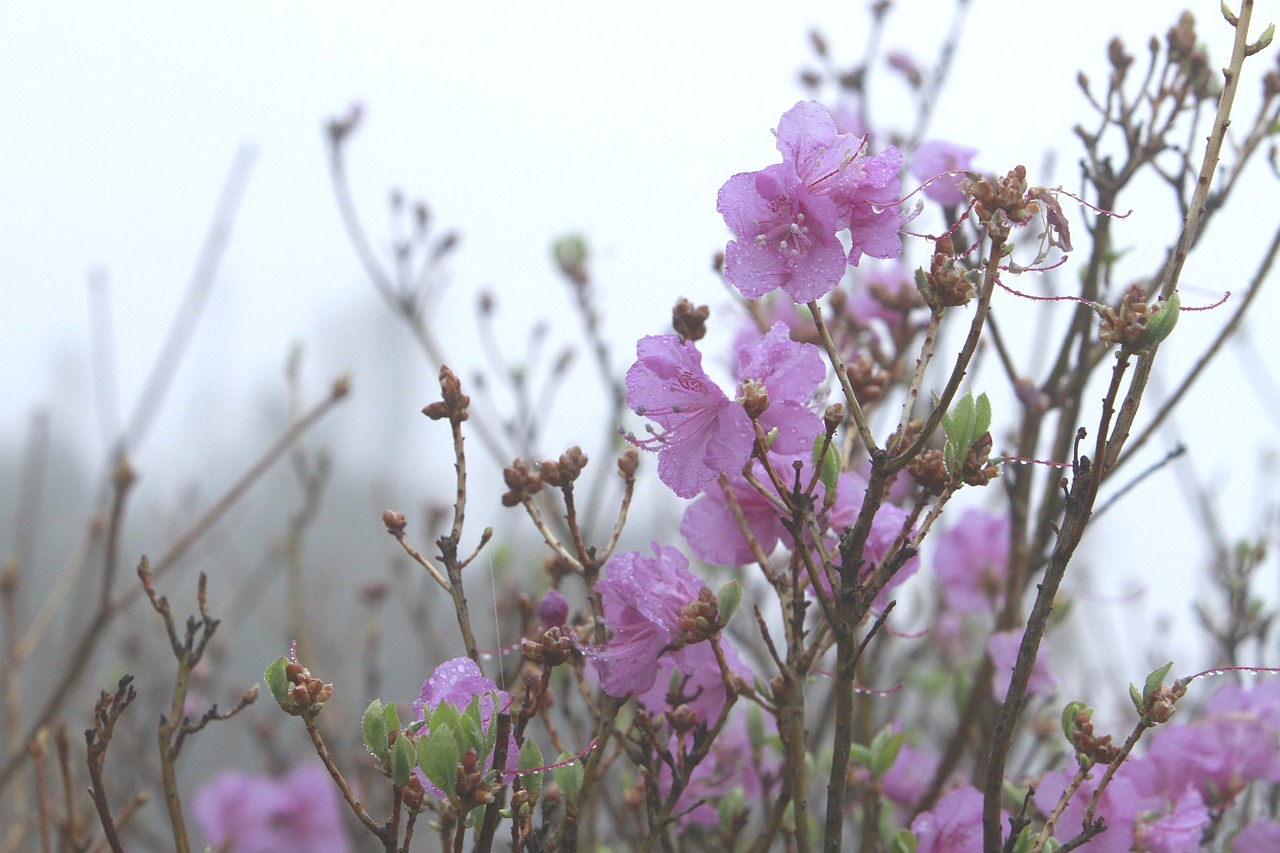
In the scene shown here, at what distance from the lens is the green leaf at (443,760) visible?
0.83 metres

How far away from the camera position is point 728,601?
3.12 ft

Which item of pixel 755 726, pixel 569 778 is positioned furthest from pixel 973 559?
pixel 569 778

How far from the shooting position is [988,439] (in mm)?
877

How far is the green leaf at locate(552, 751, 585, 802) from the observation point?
3.22 ft

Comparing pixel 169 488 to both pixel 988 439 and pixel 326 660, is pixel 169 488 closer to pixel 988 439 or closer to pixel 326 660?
pixel 326 660

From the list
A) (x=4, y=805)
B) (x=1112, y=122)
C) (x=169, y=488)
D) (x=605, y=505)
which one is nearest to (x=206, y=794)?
(x=4, y=805)

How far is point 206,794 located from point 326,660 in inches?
40.9

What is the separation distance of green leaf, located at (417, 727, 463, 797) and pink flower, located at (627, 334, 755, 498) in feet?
0.96

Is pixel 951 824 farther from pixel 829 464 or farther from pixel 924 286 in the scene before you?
pixel 924 286

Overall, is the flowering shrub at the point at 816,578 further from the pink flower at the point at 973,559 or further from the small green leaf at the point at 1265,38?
the pink flower at the point at 973,559

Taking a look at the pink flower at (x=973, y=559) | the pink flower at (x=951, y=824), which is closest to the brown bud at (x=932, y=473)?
the pink flower at (x=951, y=824)

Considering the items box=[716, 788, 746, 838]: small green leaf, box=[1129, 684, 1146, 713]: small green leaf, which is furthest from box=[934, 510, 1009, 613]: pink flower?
box=[1129, 684, 1146, 713]: small green leaf

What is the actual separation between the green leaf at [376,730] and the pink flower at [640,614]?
20 centimetres

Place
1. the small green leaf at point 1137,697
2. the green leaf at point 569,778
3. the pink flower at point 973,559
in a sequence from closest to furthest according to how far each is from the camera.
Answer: the small green leaf at point 1137,697 < the green leaf at point 569,778 < the pink flower at point 973,559
